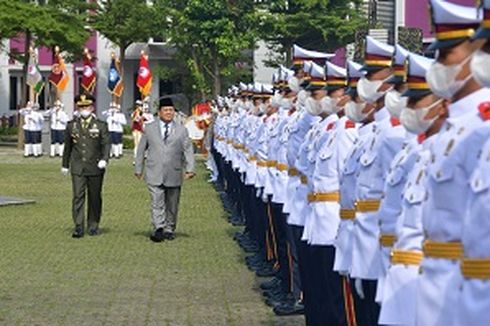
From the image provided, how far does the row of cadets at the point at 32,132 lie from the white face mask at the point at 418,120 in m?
37.3

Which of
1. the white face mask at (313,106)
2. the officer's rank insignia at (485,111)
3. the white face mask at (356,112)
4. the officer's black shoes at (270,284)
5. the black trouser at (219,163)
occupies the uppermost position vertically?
the officer's rank insignia at (485,111)

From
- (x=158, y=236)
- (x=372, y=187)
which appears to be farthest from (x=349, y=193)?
(x=158, y=236)

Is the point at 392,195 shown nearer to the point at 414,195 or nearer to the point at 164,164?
the point at 414,195

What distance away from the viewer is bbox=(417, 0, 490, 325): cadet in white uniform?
5016 millimetres

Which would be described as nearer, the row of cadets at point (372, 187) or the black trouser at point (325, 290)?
the row of cadets at point (372, 187)

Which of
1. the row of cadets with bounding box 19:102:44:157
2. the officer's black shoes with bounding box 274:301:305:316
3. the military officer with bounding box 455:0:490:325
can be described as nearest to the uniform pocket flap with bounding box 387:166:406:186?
the military officer with bounding box 455:0:490:325

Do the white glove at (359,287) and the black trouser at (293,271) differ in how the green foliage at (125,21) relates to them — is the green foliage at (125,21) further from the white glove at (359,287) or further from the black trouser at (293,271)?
the white glove at (359,287)

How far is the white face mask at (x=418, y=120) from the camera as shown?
5902mm

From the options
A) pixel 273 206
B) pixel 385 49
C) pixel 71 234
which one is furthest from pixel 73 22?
pixel 385 49

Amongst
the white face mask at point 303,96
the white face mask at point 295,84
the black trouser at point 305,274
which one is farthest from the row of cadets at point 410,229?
the white face mask at point 295,84

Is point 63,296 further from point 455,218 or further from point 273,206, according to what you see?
point 455,218

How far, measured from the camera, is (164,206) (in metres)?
17.5

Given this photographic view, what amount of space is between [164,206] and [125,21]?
143 feet

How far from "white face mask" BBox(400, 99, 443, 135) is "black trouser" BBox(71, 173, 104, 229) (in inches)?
477
